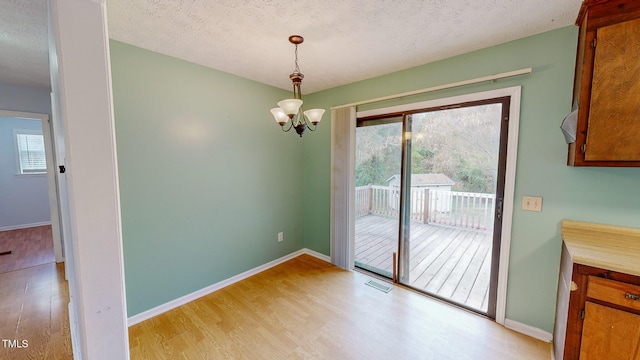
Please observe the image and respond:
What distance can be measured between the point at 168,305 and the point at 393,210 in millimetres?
2594

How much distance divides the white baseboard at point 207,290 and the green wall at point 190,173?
5 cm

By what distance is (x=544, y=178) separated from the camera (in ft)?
6.15

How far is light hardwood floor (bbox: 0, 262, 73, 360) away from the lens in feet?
6.12

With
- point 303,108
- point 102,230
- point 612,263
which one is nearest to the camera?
point 102,230

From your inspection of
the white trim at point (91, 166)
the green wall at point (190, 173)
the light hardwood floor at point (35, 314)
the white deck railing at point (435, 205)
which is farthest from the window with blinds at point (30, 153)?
the white deck railing at point (435, 205)

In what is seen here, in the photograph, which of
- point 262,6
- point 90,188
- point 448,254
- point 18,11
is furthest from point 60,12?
point 448,254

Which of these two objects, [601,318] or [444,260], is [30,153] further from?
[601,318]

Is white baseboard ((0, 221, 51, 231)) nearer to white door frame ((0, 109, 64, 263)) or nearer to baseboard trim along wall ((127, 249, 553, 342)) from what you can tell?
white door frame ((0, 109, 64, 263))

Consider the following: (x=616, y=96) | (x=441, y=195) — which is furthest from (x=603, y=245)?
(x=441, y=195)

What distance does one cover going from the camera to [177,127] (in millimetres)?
2312

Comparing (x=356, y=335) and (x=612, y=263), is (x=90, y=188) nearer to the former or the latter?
(x=356, y=335)

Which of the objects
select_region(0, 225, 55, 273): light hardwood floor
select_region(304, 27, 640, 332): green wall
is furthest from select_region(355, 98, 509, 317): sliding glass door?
select_region(0, 225, 55, 273): light hardwood floor

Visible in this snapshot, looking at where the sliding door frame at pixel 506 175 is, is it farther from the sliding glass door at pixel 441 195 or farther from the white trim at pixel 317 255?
the white trim at pixel 317 255

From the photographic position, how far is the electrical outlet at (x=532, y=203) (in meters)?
1.90
